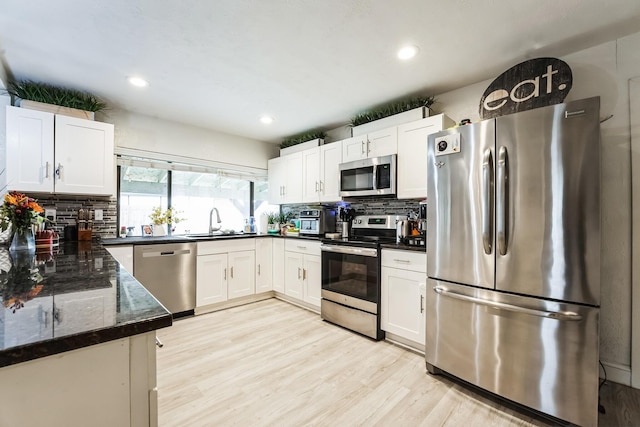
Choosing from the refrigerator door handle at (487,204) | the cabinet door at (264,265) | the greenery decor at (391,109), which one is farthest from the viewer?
the cabinet door at (264,265)

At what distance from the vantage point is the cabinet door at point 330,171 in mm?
3465

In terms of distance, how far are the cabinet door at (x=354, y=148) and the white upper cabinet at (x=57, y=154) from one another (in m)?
2.52

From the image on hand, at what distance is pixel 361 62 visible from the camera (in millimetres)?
2238

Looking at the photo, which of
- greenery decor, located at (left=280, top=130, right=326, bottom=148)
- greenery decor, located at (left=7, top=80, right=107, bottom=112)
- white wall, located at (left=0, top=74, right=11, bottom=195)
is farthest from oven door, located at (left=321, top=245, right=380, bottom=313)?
white wall, located at (left=0, top=74, right=11, bottom=195)

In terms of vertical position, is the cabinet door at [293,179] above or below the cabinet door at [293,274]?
above

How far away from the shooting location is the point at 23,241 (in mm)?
2002

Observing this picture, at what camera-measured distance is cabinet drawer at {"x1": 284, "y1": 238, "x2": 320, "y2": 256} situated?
338 centimetres

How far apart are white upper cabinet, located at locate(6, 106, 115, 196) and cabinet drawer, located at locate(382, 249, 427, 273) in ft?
9.51

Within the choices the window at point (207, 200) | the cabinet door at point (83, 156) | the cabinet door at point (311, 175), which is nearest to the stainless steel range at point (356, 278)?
the cabinet door at point (311, 175)

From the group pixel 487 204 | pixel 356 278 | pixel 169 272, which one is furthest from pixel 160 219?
pixel 487 204

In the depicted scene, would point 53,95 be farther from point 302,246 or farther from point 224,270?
point 302,246

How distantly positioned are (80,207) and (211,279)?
1594 mm

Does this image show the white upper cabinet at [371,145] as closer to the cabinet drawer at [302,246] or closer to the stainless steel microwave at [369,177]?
the stainless steel microwave at [369,177]

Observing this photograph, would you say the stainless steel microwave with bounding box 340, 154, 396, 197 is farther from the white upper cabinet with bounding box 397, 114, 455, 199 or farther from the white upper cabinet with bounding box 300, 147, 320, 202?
the white upper cabinet with bounding box 300, 147, 320, 202
